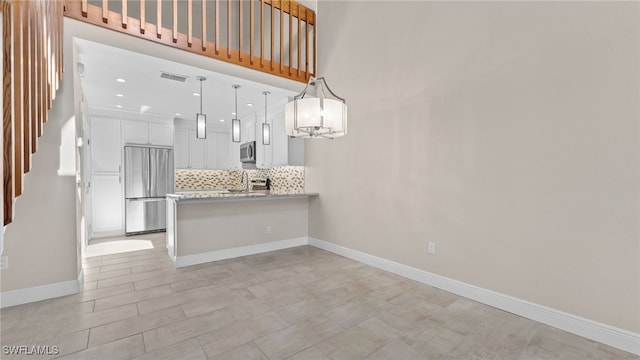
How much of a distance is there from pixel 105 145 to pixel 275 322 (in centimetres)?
547

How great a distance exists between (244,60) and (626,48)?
364 cm

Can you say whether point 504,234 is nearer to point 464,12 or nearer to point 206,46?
point 464,12

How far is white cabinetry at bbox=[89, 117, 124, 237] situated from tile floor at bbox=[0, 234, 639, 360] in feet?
9.01

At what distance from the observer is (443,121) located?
9.48 feet

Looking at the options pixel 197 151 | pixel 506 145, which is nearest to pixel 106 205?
pixel 197 151

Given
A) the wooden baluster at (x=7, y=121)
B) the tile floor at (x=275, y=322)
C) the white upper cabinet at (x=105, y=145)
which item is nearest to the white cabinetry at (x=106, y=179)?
the white upper cabinet at (x=105, y=145)

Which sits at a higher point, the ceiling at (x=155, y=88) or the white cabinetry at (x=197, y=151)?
the ceiling at (x=155, y=88)

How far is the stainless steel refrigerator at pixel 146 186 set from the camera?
5.70m

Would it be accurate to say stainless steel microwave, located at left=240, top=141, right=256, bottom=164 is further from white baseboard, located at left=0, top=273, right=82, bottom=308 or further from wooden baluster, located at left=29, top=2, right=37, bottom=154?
wooden baluster, located at left=29, top=2, right=37, bottom=154

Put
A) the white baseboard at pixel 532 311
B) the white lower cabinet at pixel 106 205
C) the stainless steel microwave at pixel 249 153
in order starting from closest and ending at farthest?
1. the white baseboard at pixel 532 311
2. the white lower cabinet at pixel 106 205
3. the stainless steel microwave at pixel 249 153

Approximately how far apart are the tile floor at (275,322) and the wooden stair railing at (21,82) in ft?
4.16

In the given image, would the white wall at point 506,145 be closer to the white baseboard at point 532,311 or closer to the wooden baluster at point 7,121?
the white baseboard at point 532,311

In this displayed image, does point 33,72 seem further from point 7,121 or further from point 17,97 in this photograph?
point 7,121

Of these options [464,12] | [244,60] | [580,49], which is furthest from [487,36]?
[244,60]
